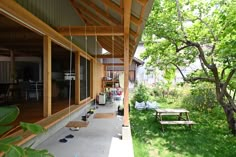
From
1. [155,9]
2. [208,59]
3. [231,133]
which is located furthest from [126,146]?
[155,9]

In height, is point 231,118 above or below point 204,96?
below

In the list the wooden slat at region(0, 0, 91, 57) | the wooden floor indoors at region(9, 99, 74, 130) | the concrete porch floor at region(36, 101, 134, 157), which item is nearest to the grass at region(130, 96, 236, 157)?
the concrete porch floor at region(36, 101, 134, 157)

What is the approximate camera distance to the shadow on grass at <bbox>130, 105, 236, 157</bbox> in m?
6.25

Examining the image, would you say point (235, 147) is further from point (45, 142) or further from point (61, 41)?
point (61, 41)

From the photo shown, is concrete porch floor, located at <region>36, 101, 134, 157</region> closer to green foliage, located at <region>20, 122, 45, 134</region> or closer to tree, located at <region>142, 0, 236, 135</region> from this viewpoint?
green foliage, located at <region>20, 122, 45, 134</region>

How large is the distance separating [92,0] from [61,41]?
1.46 meters

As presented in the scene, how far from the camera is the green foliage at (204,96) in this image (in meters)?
12.7

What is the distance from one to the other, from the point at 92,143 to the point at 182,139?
11.9 ft

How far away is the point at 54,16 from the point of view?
566cm

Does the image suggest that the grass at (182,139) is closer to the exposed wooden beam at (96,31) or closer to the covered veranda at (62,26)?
the covered veranda at (62,26)

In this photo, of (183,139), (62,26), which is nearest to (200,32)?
(183,139)

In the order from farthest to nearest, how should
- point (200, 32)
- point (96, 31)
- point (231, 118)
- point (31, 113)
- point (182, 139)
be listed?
point (200, 32) → point (231, 118) → point (182, 139) → point (31, 113) → point (96, 31)

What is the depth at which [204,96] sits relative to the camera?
1290cm

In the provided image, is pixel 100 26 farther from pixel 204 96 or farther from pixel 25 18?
pixel 204 96
